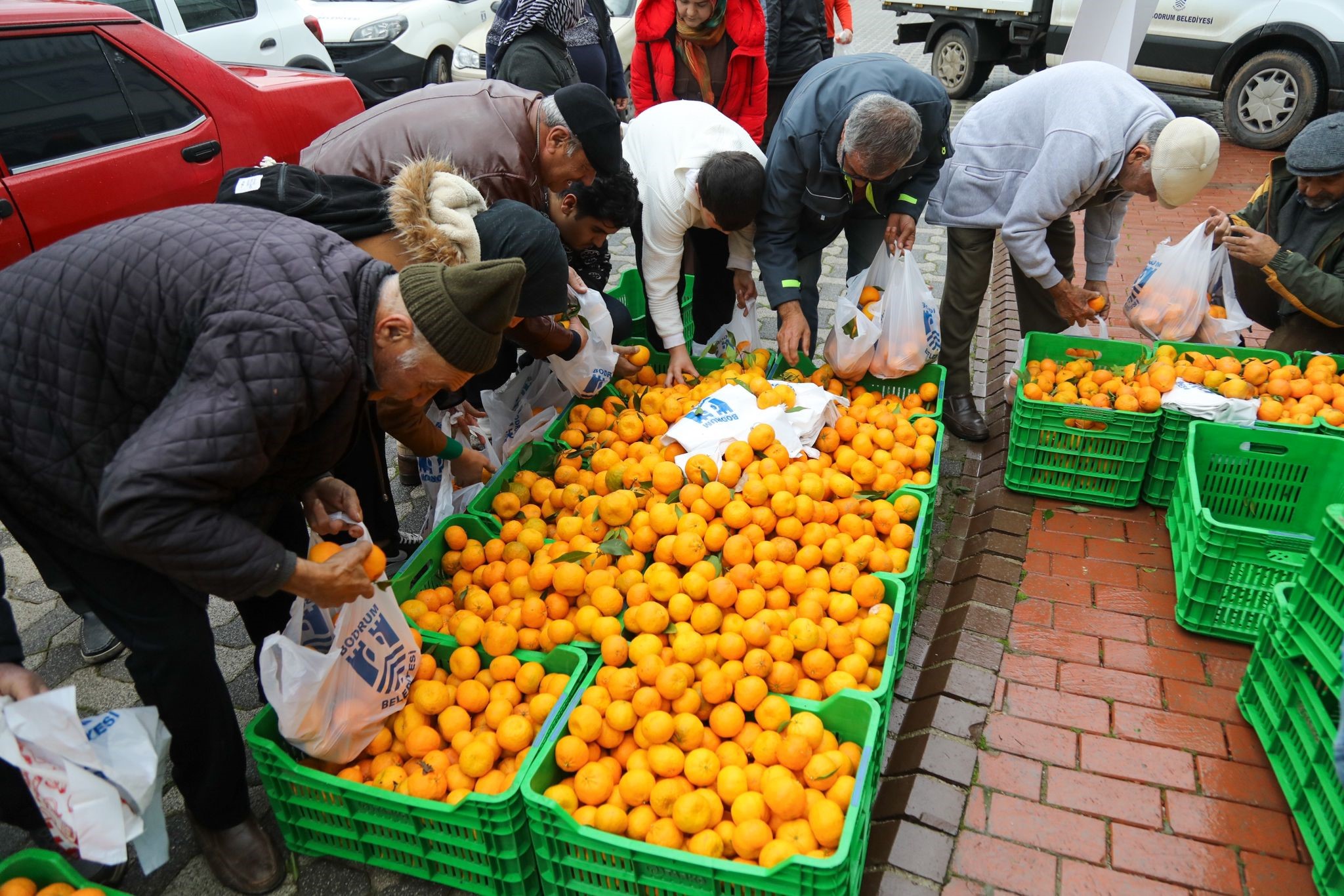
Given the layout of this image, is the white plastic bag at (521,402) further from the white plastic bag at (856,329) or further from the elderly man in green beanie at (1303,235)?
the elderly man in green beanie at (1303,235)

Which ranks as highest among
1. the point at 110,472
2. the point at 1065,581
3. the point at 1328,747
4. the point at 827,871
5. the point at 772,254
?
the point at 110,472

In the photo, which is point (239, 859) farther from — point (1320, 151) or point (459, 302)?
point (1320, 151)

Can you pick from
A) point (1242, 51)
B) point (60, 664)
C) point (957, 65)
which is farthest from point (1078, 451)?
point (957, 65)

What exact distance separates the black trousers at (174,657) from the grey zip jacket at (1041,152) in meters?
3.51

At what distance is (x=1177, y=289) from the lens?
4277 millimetres

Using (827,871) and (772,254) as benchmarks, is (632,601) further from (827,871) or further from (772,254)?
(772,254)

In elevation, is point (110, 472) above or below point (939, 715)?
above

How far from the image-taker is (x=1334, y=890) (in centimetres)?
225

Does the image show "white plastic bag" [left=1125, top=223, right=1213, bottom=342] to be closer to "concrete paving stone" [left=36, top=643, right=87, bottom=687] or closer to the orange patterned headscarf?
the orange patterned headscarf

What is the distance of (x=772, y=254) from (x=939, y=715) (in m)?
2.15

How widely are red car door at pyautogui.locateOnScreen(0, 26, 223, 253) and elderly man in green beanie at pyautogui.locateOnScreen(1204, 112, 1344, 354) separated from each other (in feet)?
17.4

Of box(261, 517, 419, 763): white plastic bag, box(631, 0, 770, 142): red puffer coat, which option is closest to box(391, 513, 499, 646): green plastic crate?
box(261, 517, 419, 763): white plastic bag

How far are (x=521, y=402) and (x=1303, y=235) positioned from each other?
3732mm

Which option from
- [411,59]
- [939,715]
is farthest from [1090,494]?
[411,59]
